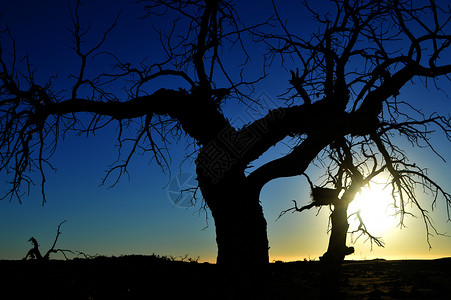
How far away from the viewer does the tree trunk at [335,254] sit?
5.05 meters

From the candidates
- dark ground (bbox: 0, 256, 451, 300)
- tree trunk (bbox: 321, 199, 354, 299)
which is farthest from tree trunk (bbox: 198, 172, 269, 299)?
tree trunk (bbox: 321, 199, 354, 299)

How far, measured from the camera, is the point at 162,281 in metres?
6.01

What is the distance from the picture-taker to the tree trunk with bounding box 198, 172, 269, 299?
4.42 m

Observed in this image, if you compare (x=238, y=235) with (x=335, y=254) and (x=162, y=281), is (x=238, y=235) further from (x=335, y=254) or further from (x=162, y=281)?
(x=162, y=281)

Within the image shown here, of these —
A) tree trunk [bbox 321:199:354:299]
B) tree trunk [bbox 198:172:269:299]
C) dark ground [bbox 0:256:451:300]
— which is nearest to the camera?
tree trunk [bbox 198:172:269:299]

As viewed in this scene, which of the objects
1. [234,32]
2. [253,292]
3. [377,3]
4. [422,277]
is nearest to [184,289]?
[253,292]

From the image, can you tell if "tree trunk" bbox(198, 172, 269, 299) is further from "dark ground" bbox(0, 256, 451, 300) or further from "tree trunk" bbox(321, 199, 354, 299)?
"tree trunk" bbox(321, 199, 354, 299)

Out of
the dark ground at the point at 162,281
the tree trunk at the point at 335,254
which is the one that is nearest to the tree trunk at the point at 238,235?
the dark ground at the point at 162,281

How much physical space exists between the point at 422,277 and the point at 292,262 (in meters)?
3.39

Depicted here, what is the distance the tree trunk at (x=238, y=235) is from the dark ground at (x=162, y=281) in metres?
0.21

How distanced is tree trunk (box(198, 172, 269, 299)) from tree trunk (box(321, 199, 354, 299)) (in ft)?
3.45

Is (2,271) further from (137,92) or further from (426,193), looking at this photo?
(426,193)

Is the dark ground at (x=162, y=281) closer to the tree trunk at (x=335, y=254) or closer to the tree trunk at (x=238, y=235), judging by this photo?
the tree trunk at (x=238, y=235)

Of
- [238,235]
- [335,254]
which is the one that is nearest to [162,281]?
[238,235]
